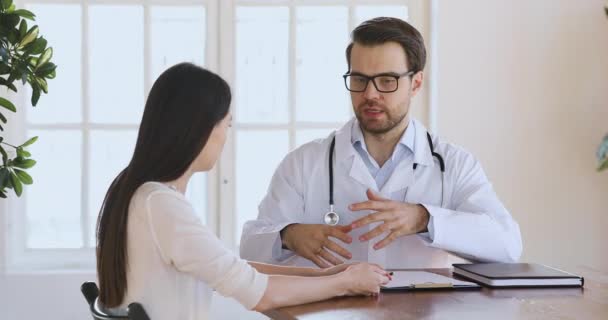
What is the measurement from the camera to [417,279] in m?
2.04

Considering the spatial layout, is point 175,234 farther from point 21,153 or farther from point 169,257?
point 21,153

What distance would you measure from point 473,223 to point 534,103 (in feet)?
5.69

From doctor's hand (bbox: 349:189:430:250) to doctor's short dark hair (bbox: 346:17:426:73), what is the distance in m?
0.49

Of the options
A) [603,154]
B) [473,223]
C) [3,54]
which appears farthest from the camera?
[603,154]

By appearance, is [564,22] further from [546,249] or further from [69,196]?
[69,196]

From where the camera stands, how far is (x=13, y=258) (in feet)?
12.5

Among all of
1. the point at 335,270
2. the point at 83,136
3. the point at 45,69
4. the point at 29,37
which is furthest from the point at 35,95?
the point at 335,270

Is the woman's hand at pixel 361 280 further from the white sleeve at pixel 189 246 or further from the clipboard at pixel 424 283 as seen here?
the white sleeve at pixel 189 246

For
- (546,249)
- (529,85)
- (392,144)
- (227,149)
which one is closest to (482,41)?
(529,85)

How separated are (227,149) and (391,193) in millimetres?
1490

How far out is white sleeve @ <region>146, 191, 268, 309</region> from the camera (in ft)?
5.47

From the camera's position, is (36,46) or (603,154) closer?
(36,46)

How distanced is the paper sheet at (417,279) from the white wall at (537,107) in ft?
5.78

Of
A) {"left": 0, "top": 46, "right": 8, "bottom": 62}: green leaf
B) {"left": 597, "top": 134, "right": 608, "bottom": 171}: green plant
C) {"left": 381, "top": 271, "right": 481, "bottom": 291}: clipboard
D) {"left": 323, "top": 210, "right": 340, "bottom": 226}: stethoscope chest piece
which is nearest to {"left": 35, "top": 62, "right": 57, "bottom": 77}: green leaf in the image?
{"left": 0, "top": 46, "right": 8, "bottom": 62}: green leaf
